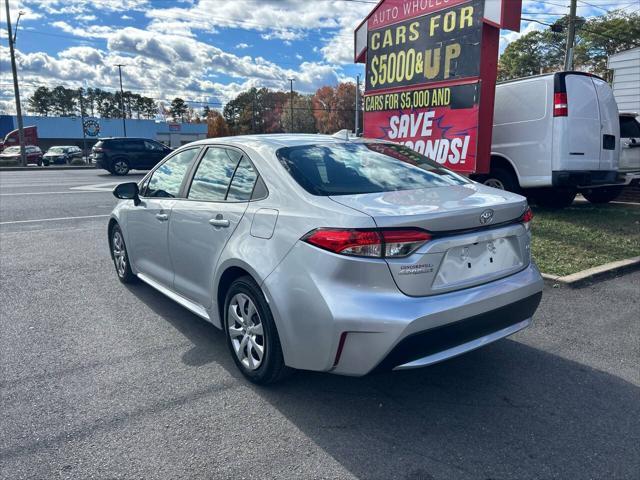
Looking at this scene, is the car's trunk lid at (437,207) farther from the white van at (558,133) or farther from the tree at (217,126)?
the tree at (217,126)

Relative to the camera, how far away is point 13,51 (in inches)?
1059

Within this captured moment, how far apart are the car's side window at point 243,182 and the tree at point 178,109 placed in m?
107

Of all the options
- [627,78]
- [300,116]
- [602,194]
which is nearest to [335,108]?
[300,116]

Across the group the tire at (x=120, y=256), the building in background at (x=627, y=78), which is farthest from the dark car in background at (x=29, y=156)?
the building in background at (x=627, y=78)

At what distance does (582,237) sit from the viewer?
6832 millimetres

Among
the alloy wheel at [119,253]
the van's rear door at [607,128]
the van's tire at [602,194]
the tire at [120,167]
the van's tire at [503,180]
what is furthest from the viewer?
the tire at [120,167]

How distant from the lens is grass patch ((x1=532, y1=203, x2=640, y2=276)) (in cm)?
574

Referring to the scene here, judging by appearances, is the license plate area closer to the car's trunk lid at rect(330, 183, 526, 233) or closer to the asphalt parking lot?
the car's trunk lid at rect(330, 183, 526, 233)

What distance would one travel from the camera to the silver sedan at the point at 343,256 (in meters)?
2.53

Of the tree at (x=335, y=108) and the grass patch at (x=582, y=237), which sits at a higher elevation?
the tree at (x=335, y=108)

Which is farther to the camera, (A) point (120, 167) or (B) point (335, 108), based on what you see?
(B) point (335, 108)

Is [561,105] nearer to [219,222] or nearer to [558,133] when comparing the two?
[558,133]

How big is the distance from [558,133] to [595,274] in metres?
3.12

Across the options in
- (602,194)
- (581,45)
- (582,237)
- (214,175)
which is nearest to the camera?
(214,175)
